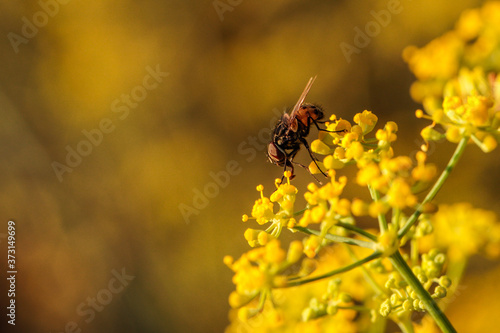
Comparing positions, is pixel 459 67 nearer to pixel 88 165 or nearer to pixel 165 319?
pixel 165 319

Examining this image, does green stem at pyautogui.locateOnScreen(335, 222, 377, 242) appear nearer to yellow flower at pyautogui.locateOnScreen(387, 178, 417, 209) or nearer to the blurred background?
yellow flower at pyautogui.locateOnScreen(387, 178, 417, 209)

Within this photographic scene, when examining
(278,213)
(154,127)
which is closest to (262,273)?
(278,213)

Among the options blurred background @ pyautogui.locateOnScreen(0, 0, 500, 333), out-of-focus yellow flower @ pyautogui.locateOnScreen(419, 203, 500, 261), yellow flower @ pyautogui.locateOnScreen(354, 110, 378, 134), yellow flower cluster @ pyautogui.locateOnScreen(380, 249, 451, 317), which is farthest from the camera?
blurred background @ pyautogui.locateOnScreen(0, 0, 500, 333)

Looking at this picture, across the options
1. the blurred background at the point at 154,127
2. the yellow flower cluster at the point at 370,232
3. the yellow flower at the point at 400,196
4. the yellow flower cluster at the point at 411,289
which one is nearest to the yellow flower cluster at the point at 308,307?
the yellow flower cluster at the point at 370,232

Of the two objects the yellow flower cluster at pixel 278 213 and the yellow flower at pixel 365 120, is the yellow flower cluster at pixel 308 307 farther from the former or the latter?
the yellow flower at pixel 365 120

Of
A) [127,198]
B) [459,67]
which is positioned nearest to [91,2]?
[127,198]

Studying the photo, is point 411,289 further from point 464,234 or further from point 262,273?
point 464,234

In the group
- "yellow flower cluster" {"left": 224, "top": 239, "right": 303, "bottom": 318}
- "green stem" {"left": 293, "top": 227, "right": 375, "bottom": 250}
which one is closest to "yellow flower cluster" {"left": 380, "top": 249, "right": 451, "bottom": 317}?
"green stem" {"left": 293, "top": 227, "right": 375, "bottom": 250}
